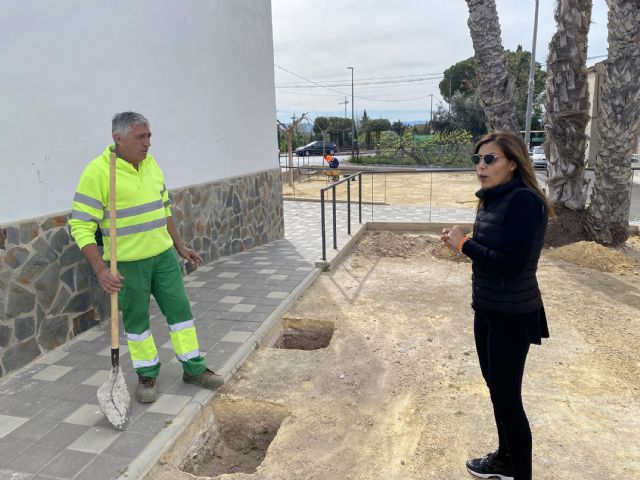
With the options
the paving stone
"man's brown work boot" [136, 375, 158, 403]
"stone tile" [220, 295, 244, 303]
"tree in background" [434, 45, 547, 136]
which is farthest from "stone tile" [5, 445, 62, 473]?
"tree in background" [434, 45, 547, 136]

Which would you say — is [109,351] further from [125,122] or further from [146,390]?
[125,122]

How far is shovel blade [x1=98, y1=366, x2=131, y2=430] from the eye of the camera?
9.07 ft

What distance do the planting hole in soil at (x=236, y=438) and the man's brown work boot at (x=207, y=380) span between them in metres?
0.12

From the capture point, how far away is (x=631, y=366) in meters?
3.74

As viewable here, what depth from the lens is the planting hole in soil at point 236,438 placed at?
2879 millimetres

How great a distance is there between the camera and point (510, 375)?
2.21 m

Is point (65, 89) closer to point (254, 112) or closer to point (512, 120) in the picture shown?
point (254, 112)

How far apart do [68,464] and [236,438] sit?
99 cm

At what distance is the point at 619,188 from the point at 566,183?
75 cm

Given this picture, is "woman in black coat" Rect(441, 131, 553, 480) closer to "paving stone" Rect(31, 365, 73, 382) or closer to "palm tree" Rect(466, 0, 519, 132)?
"paving stone" Rect(31, 365, 73, 382)

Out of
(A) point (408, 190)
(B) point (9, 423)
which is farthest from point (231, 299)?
(A) point (408, 190)

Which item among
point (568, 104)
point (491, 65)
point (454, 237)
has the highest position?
point (491, 65)

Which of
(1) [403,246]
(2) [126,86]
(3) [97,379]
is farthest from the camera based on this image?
(1) [403,246]

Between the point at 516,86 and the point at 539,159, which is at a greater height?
the point at 516,86
